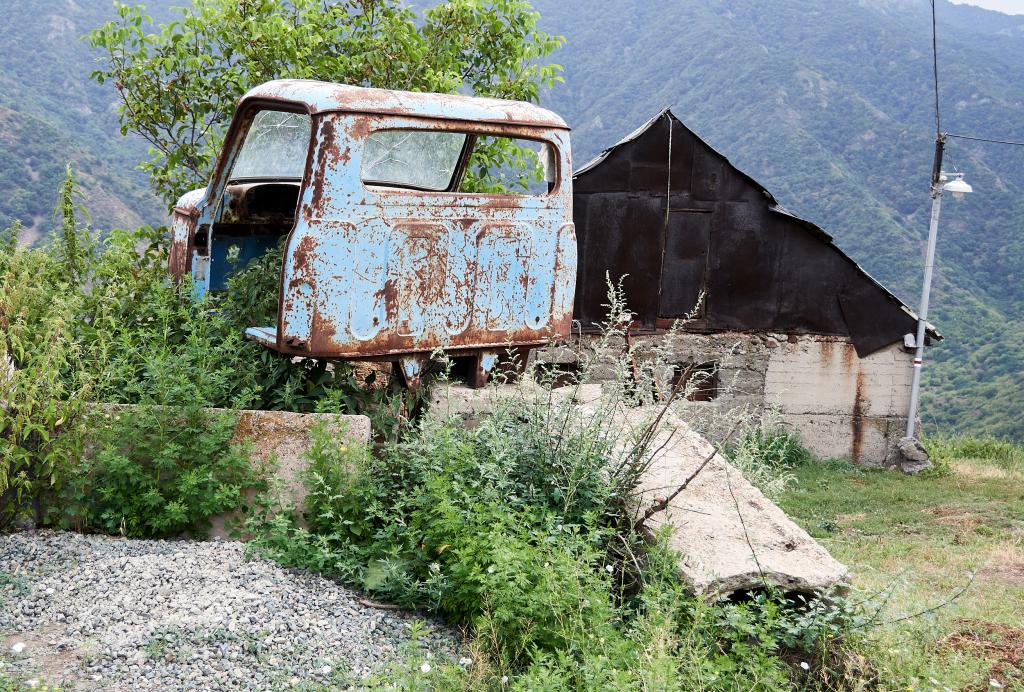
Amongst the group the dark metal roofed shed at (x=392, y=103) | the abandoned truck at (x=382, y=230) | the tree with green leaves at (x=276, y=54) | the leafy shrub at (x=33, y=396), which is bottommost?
the leafy shrub at (x=33, y=396)

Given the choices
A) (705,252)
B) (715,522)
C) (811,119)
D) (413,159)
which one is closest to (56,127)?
(705,252)

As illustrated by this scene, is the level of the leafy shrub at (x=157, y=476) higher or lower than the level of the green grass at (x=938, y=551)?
higher

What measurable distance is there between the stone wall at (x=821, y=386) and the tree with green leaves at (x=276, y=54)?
691 cm

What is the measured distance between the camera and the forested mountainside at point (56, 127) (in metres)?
19.3

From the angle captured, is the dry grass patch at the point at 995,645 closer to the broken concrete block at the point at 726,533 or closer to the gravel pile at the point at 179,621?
the broken concrete block at the point at 726,533

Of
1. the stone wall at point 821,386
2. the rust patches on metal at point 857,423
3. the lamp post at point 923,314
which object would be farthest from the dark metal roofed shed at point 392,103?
the lamp post at point 923,314

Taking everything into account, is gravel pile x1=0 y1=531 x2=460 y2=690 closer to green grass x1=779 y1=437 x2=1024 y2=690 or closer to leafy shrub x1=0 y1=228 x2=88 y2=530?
leafy shrub x1=0 y1=228 x2=88 y2=530

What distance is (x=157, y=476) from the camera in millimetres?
4496

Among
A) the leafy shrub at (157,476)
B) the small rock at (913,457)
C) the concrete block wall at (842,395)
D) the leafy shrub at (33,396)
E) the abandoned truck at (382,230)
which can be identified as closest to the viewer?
the leafy shrub at (33,396)

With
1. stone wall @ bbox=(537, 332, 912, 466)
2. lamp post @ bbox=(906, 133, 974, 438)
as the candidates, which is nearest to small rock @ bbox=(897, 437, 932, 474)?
lamp post @ bbox=(906, 133, 974, 438)

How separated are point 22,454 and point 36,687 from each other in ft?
4.57

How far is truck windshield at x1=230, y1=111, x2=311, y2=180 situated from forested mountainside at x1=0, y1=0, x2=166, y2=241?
612 centimetres

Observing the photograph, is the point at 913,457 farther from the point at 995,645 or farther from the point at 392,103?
the point at 392,103

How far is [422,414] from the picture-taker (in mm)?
5227
